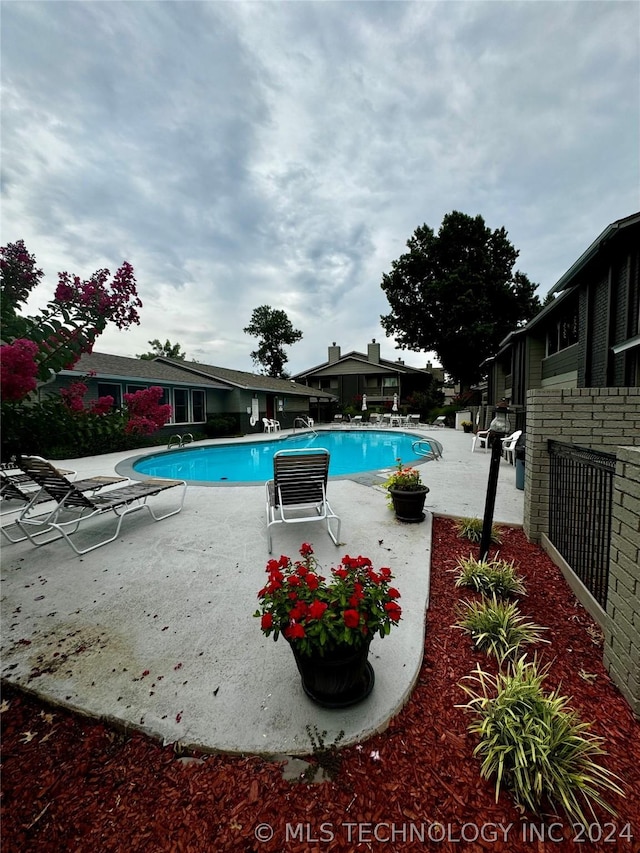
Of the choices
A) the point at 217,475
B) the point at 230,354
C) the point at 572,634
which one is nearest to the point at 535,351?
the point at 217,475

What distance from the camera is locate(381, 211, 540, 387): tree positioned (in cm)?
2723

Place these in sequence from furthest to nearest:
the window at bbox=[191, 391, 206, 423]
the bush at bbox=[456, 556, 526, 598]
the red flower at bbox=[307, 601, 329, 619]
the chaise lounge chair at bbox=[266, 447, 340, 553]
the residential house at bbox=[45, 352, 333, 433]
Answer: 1. the window at bbox=[191, 391, 206, 423]
2. the residential house at bbox=[45, 352, 333, 433]
3. the chaise lounge chair at bbox=[266, 447, 340, 553]
4. the bush at bbox=[456, 556, 526, 598]
5. the red flower at bbox=[307, 601, 329, 619]

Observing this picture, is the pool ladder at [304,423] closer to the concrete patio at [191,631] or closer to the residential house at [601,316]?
the residential house at [601,316]

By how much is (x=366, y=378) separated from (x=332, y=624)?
116ft

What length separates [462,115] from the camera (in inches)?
322

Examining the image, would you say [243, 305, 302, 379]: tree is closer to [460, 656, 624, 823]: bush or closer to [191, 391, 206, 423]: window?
[191, 391, 206, 423]: window

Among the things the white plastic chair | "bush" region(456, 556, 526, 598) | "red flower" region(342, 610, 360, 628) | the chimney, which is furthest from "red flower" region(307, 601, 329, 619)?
the chimney

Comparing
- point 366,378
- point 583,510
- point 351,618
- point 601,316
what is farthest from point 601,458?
point 366,378

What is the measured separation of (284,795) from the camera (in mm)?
1514

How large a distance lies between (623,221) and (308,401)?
23.5 metres

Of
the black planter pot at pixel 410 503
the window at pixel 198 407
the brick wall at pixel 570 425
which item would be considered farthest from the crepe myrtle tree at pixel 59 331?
the window at pixel 198 407

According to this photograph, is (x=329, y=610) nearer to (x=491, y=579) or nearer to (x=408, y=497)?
(x=491, y=579)

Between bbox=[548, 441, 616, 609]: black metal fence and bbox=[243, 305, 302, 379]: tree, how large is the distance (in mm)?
43532

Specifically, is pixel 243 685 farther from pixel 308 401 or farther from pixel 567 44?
pixel 308 401
